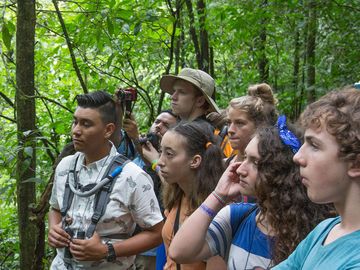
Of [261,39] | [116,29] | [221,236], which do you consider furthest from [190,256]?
[261,39]

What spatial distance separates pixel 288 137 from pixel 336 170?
806mm

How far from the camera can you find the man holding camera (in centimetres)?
310

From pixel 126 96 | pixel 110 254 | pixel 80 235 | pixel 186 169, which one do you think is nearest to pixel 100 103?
pixel 126 96

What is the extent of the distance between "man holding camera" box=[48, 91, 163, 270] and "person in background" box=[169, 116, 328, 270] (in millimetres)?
826

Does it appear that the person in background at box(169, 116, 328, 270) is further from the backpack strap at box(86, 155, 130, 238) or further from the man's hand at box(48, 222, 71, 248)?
the man's hand at box(48, 222, 71, 248)

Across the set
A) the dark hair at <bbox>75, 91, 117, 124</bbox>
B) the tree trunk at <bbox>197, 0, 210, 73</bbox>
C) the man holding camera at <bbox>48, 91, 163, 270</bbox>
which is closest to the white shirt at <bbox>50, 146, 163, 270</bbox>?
the man holding camera at <bbox>48, 91, 163, 270</bbox>

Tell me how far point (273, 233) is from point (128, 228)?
1252mm

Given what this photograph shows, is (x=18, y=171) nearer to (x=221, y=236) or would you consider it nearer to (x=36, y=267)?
(x=36, y=267)

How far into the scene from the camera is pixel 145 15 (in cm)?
532

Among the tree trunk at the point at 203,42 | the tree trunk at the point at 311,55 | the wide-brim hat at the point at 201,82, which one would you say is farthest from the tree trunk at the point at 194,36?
the wide-brim hat at the point at 201,82

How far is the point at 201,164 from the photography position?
125 inches

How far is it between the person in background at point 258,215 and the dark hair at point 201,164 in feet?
2.04

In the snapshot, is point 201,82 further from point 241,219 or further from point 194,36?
point 194,36

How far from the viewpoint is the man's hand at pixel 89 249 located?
301cm
